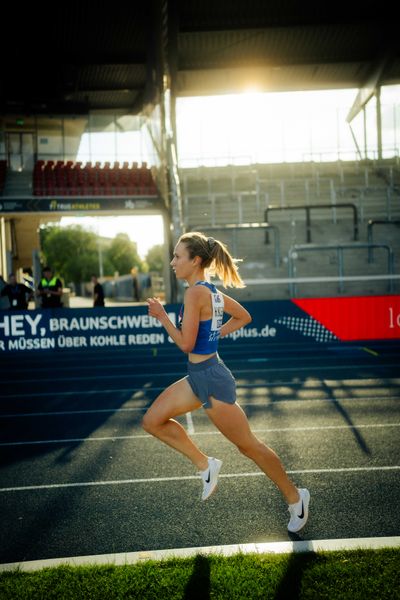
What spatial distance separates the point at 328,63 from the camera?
27.5m

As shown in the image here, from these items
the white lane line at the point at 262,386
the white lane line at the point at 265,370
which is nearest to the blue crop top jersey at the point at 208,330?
the white lane line at the point at 262,386

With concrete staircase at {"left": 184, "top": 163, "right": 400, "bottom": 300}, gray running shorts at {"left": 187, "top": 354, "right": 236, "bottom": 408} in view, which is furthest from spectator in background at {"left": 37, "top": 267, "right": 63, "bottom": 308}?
gray running shorts at {"left": 187, "top": 354, "right": 236, "bottom": 408}

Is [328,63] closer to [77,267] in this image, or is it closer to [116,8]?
[116,8]

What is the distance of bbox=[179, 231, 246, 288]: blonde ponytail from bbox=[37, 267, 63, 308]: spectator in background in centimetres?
1211

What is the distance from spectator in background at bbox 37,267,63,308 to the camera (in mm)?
15391

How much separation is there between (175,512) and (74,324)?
851cm

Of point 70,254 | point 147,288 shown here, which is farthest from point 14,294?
point 70,254

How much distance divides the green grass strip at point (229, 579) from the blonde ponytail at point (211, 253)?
1816 millimetres

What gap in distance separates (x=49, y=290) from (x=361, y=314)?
829cm

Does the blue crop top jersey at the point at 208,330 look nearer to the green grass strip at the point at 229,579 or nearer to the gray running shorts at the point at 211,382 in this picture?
the gray running shorts at the point at 211,382

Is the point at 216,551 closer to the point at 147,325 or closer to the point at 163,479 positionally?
the point at 163,479

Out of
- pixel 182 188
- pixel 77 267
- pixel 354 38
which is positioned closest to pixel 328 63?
pixel 354 38

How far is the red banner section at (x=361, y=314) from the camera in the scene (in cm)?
1198

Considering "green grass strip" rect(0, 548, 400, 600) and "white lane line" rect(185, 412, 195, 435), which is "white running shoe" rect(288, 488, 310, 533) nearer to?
"green grass strip" rect(0, 548, 400, 600)
